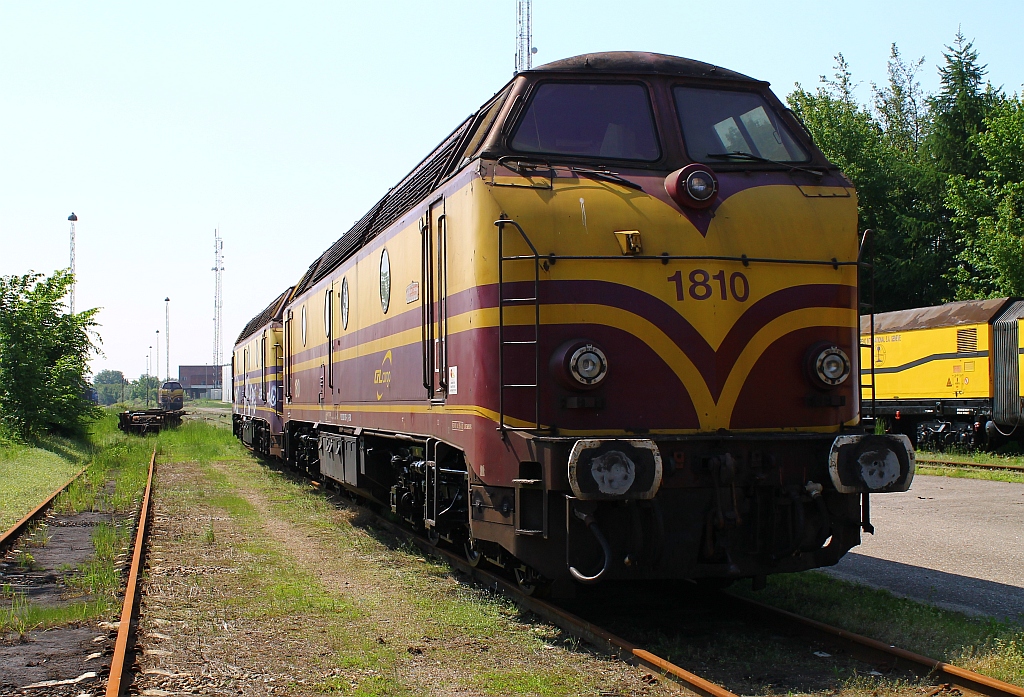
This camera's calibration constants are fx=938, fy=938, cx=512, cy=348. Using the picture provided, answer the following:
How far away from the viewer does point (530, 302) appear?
5.98 m

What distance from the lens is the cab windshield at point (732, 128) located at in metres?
6.66

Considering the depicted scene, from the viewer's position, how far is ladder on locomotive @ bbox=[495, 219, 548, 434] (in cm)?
588

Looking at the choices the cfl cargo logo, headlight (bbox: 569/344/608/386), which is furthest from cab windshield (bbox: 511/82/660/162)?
the cfl cargo logo

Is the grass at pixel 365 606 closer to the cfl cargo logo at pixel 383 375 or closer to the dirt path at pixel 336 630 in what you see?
the dirt path at pixel 336 630

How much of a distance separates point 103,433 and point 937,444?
27.3 metres

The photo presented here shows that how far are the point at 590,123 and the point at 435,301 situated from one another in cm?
183

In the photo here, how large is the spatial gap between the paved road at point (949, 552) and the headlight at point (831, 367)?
2.09 meters

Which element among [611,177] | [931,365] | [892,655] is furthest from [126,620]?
[931,365]

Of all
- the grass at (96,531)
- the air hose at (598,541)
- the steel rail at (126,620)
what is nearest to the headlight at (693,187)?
the air hose at (598,541)

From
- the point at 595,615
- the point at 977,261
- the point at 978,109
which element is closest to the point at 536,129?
the point at 595,615

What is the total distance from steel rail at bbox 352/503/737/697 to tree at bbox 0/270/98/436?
772 inches

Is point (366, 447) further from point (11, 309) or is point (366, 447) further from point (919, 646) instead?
point (11, 309)

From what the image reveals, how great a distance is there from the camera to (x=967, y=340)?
69.3 feet

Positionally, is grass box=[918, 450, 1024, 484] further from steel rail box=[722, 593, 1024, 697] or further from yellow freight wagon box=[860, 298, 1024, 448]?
steel rail box=[722, 593, 1024, 697]
